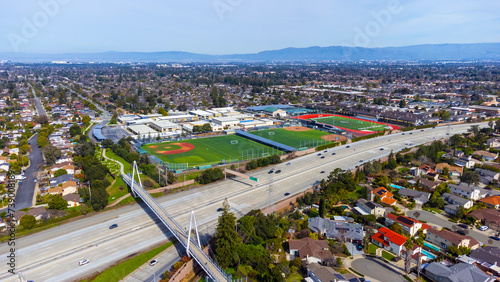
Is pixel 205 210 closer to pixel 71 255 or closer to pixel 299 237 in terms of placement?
pixel 299 237

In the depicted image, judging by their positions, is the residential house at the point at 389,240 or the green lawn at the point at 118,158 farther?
the green lawn at the point at 118,158

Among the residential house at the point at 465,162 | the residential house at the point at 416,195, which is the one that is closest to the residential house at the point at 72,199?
the residential house at the point at 416,195

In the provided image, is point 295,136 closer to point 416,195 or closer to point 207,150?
point 207,150

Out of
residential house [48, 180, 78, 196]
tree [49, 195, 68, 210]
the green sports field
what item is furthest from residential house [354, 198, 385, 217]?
residential house [48, 180, 78, 196]

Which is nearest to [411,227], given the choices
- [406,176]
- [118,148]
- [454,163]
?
[406,176]

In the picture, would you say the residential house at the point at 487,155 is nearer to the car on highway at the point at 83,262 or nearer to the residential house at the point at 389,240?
the residential house at the point at 389,240

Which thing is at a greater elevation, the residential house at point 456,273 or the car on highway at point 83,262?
the residential house at point 456,273

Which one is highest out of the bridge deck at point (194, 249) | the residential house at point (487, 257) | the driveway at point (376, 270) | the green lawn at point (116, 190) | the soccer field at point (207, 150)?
the bridge deck at point (194, 249)
